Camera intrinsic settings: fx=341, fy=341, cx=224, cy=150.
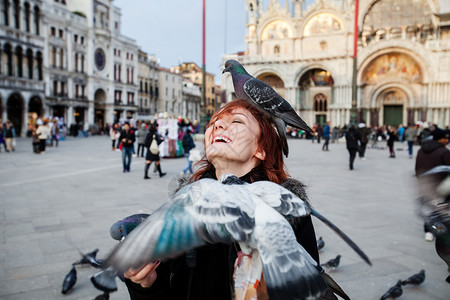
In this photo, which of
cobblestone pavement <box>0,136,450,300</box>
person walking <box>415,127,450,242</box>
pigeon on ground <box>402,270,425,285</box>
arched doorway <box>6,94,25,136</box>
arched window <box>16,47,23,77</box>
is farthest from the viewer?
arched doorway <box>6,94,25,136</box>

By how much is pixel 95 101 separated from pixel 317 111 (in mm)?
28352

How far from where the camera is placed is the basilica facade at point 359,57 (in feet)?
111

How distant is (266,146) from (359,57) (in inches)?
1513

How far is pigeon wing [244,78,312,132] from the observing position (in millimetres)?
1406

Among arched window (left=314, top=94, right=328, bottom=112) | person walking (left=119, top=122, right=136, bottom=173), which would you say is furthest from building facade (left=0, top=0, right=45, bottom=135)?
arched window (left=314, top=94, right=328, bottom=112)

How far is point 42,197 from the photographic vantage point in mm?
7168

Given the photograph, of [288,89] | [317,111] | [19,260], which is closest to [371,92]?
[317,111]

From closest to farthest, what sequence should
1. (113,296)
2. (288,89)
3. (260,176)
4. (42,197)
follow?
(260,176)
(113,296)
(42,197)
(288,89)

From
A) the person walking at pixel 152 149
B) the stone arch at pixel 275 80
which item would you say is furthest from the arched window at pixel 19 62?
the person walking at pixel 152 149

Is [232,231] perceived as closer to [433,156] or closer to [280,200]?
[280,200]

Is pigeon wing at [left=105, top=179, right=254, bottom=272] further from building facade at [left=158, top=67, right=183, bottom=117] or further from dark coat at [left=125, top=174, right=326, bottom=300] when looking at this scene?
building facade at [left=158, top=67, right=183, bottom=117]

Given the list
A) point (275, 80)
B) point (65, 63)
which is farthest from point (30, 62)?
point (275, 80)

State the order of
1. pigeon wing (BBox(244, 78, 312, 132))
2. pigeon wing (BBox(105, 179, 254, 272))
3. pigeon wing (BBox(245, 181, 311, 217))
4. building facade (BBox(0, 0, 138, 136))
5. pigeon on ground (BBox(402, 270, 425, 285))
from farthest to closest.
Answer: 1. building facade (BBox(0, 0, 138, 136))
2. pigeon on ground (BBox(402, 270, 425, 285))
3. pigeon wing (BBox(244, 78, 312, 132))
4. pigeon wing (BBox(245, 181, 311, 217))
5. pigeon wing (BBox(105, 179, 254, 272))

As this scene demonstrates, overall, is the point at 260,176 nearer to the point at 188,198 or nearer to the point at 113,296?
the point at 188,198
